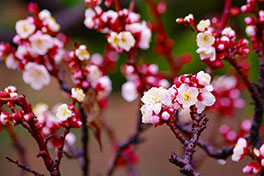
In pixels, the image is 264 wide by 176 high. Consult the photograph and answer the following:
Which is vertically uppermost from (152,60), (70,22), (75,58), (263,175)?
(70,22)

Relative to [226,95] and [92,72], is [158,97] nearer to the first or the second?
[92,72]

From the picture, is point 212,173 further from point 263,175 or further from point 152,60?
point 263,175

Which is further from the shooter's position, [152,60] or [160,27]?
[152,60]

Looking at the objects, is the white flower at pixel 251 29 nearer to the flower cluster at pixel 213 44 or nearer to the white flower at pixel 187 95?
the flower cluster at pixel 213 44

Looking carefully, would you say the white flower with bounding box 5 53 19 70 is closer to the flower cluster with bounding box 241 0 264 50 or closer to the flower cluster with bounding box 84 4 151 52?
the flower cluster with bounding box 84 4 151 52

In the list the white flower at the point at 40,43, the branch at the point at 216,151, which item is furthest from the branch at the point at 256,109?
the white flower at the point at 40,43

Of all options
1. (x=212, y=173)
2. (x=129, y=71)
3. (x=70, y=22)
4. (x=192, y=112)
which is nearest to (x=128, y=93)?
(x=129, y=71)
